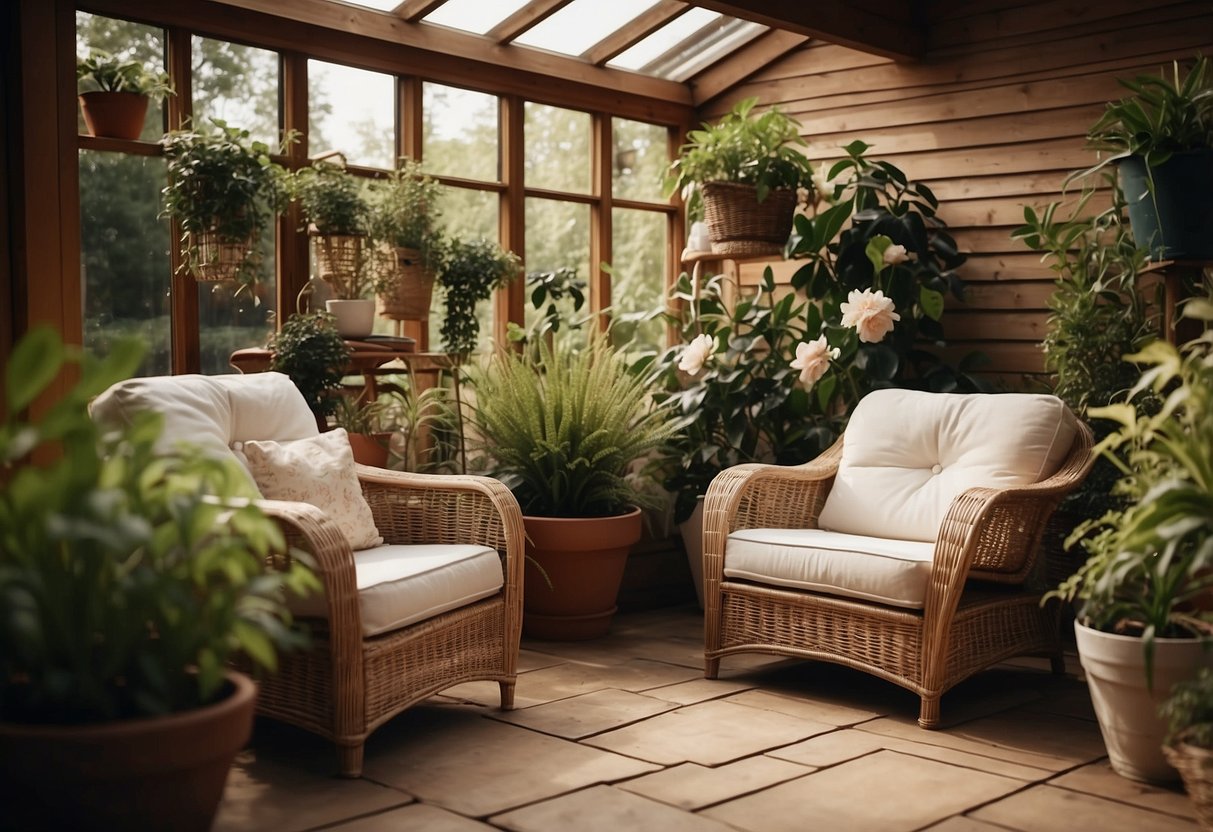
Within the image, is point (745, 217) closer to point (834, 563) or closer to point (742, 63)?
point (742, 63)

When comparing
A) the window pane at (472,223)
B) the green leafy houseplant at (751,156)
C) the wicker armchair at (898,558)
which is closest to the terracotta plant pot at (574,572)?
the wicker armchair at (898,558)

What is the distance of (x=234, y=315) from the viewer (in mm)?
4301

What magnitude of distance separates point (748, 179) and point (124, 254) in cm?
240

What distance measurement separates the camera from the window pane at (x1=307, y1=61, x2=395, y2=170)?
14.8 feet

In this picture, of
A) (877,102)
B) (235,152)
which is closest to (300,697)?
(235,152)

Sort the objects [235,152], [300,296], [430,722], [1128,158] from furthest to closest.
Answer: [300,296] → [235,152] → [1128,158] → [430,722]

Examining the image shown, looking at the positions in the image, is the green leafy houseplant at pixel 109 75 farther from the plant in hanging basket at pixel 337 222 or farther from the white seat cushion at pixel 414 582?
the white seat cushion at pixel 414 582

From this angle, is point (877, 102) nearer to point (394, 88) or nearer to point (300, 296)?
point (394, 88)

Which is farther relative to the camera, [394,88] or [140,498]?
[394,88]

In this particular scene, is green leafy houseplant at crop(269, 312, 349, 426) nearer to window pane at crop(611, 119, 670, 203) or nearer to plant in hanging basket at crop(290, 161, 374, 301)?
plant in hanging basket at crop(290, 161, 374, 301)

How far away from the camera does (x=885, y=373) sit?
173 inches

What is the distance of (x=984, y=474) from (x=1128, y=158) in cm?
100

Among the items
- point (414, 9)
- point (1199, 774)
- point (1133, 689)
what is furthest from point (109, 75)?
point (1199, 774)

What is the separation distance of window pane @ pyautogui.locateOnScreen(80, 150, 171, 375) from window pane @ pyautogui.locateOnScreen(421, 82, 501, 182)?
3.87ft
